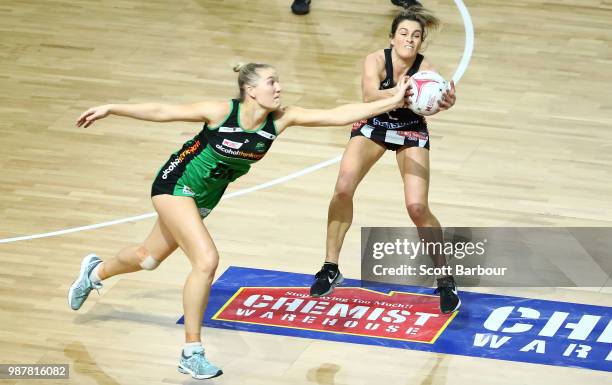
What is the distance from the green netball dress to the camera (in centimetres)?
746

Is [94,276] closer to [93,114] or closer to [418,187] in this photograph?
[93,114]

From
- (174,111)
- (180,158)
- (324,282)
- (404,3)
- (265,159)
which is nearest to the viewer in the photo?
(174,111)

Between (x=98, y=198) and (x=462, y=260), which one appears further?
(x=98, y=198)

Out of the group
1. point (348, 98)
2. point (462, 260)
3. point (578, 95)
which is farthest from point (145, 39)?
point (462, 260)

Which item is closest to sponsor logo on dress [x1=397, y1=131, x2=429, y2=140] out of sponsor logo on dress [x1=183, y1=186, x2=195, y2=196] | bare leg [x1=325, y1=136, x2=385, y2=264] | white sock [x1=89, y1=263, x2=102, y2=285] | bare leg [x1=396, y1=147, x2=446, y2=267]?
bare leg [x1=396, y1=147, x2=446, y2=267]

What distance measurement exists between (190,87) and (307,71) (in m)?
1.30

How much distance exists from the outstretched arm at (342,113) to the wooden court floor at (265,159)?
152 cm

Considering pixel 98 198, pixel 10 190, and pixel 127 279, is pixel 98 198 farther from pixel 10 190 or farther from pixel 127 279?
pixel 127 279

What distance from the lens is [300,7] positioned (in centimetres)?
1432

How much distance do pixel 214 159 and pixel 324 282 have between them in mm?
1521

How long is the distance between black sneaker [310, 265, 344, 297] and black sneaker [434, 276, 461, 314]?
0.75m

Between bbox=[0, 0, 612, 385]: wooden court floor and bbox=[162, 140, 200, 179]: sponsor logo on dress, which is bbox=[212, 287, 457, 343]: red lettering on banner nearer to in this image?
bbox=[0, 0, 612, 385]: wooden court floor

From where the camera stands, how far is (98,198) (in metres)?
10.2

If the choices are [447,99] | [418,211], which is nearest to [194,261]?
[418,211]
